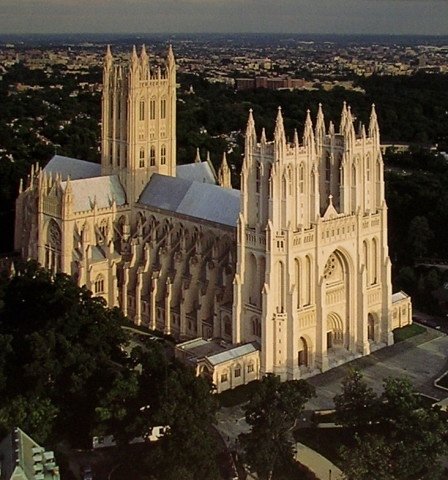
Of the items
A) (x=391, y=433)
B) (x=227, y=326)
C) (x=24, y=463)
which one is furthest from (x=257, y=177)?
(x=24, y=463)

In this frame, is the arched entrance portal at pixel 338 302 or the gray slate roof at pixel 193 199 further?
the gray slate roof at pixel 193 199

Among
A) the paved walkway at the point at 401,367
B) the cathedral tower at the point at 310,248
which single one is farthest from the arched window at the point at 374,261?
the paved walkway at the point at 401,367

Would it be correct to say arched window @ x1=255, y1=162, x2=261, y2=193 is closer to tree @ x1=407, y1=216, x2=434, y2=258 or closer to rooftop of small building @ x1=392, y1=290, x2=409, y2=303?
rooftop of small building @ x1=392, y1=290, x2=409, y2=303

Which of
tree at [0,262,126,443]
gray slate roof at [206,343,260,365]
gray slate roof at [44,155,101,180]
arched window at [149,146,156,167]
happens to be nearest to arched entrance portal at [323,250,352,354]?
gray slate roof at [206,343,260,365]

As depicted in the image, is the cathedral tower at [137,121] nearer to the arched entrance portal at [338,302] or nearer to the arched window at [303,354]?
the arched entrance portal at [338,302]

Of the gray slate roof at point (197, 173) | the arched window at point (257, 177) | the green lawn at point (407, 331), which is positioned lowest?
the green lawn at point (407, 331)

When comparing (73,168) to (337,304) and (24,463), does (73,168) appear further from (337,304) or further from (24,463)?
(24,463)
